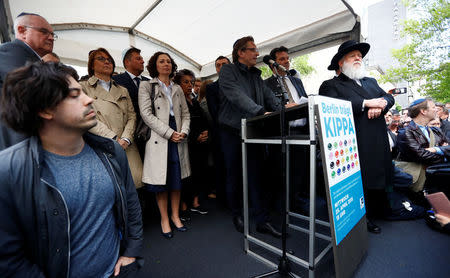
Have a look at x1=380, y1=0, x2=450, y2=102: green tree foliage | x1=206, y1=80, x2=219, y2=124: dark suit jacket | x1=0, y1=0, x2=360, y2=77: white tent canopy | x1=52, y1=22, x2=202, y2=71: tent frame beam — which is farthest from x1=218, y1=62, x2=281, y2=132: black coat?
x1=380, y1=0, x2=450, y2=102: green tree foliage

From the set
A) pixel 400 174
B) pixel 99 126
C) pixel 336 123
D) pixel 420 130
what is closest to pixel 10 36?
pixel 99 126

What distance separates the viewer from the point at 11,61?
1256mm

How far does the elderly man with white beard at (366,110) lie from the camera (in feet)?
7.13

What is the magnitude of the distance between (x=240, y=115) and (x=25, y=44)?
1.78m

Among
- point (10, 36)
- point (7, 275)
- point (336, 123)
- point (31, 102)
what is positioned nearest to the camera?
point (7, 275)

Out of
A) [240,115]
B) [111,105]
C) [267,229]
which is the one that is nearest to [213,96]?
[240,115]

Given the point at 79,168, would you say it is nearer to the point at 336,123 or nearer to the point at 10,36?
the point at 336,123

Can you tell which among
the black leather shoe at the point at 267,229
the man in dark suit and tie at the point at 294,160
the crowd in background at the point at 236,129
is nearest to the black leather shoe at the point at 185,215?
the crowd in background at the point at 236,129

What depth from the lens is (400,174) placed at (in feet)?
9.11

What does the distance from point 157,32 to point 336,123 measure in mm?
4448

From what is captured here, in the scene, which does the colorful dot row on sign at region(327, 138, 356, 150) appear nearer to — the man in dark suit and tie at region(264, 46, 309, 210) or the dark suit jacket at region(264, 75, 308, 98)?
the man in dark suit and tie at region(264, 46, 309, 210)

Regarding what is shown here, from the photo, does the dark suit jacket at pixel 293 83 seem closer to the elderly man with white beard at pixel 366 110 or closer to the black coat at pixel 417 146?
the elderly man with white beard at pixel 366 110

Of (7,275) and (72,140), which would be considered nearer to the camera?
→ (7,275)

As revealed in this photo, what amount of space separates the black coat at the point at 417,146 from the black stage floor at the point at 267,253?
0.85 m
